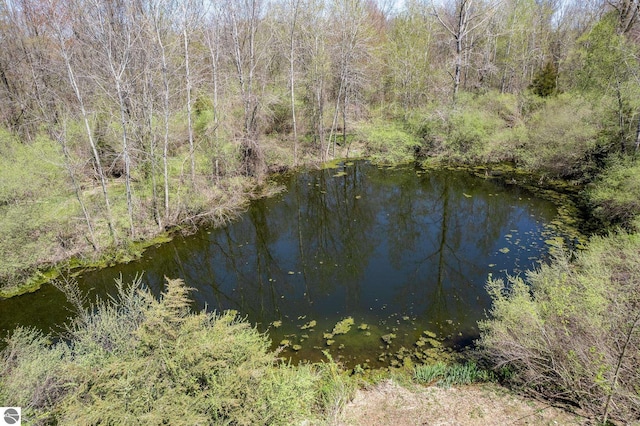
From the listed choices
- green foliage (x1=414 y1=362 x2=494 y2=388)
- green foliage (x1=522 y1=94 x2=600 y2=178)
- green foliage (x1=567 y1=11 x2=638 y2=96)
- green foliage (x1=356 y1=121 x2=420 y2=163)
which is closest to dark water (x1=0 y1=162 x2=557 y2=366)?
green foliage (x1=414 y1=362 x2=494 y2=388)

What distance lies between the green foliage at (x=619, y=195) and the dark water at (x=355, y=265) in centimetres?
178

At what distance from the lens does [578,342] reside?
6.11m

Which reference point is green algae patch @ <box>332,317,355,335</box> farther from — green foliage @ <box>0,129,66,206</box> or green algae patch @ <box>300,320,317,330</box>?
green foliage @ <box>0,129,66,206</box>

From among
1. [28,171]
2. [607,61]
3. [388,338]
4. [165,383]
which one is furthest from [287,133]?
[165,383]

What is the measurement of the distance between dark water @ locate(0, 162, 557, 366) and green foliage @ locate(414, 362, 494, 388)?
3.74 ft

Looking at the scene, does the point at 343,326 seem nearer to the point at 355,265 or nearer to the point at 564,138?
the point at 355,265

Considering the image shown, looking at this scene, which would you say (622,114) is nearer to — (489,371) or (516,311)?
(516,311)

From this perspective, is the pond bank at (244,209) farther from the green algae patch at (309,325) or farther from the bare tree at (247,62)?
the green algae patch at (309,325)

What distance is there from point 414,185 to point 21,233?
58.1 feet

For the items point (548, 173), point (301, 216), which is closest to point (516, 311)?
point (301, 216)

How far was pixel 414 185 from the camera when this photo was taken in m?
20.4

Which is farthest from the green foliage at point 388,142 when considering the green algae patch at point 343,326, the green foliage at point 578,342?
the green foliage at point 578,342

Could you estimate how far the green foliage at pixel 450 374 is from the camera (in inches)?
274

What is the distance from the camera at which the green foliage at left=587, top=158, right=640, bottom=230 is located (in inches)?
480
